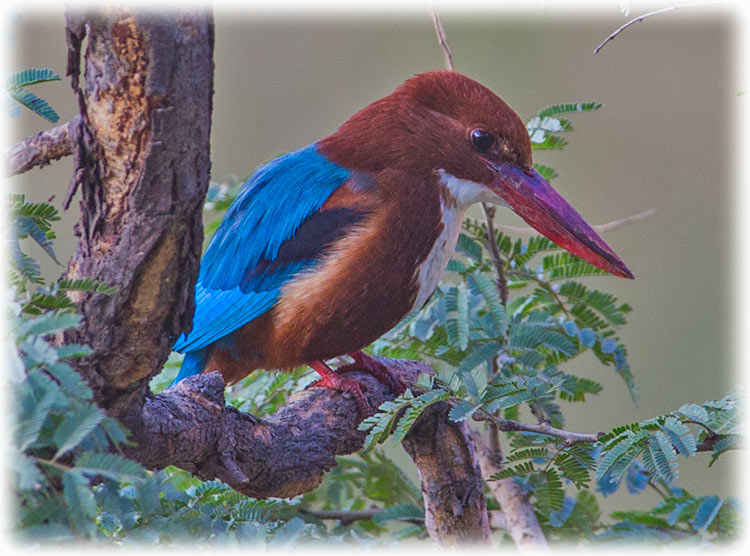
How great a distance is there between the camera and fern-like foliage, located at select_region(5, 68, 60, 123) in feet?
5.41

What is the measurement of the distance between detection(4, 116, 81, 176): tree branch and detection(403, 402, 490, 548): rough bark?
47.9 inches

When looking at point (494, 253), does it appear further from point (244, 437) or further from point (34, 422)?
point (34, 422)

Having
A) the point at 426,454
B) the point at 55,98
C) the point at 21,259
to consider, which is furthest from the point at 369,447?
the point at 55,98

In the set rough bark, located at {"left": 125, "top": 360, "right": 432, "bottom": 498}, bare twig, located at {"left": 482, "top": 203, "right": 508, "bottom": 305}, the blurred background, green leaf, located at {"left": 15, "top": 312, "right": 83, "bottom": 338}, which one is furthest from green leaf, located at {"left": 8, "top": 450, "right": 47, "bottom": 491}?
the blurred background

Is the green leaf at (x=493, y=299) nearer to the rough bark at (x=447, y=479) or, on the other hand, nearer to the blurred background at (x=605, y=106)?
the rough bark at (x=447, y=479)

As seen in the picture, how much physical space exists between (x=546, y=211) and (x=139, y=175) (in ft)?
4.35

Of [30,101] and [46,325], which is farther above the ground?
[30,101]

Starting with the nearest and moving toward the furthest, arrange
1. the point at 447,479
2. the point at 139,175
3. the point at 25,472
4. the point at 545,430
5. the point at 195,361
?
the point at 25,472 → the point at 139,175 → the point at 545,430 → the point at 447,479 → the point at 195,361

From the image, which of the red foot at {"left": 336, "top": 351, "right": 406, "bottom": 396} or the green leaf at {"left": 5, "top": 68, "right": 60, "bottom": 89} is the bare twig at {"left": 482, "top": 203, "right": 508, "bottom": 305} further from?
the green leaf at {"left": 5, "top": 68, "right": 60, "bottom": 89}

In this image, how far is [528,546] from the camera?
8.53 feet

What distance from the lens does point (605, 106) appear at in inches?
240

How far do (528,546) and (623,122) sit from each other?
14.5ft

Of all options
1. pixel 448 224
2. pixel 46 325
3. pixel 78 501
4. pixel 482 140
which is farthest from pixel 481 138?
pixel 78 501

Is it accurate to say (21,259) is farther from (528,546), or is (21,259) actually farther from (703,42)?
(703,42)
